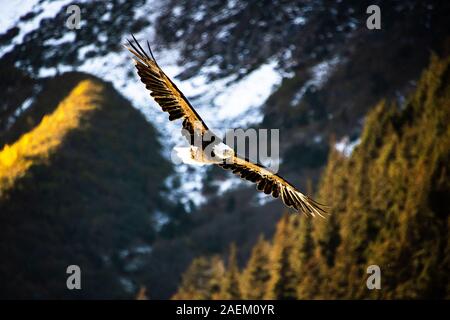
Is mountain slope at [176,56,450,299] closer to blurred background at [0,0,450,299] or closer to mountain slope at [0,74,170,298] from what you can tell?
blurred background at [0,0,450,299]

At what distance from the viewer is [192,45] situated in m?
110

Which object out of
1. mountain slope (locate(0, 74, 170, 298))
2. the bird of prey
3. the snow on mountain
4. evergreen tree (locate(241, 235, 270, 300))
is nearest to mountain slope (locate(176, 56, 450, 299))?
evergreen tree (locate(241, 235, 270, 300))

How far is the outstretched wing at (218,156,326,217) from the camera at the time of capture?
23547mm

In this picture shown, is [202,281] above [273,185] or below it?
below

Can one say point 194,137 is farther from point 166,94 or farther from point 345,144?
point 345,144

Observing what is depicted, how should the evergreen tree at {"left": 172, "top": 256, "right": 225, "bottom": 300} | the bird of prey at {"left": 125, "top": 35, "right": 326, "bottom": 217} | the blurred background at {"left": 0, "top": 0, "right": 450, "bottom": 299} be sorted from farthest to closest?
1. the evergreen tree at {"left": 172, "top": 256, "right": 225, "bottom": 300}
2. the blurred background at {"left": 0, "top": 0, "right": 450, "bottom": 299}
3. the bird of prey at {"left": 125, "top": 35, "right": 326, "bottom": 217}

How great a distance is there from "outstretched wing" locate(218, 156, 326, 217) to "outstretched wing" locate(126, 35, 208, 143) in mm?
1694

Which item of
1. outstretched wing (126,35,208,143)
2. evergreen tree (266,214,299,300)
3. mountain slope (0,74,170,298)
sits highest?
outstretched wing (126,35,208,143)

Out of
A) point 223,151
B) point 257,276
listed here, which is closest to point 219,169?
point 257,276

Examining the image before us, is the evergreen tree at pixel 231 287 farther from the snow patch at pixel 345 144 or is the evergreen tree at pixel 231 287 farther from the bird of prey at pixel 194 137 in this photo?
the snow patch at pixel 345 144

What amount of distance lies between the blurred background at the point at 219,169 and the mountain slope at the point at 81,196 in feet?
0.64

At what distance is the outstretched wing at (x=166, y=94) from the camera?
22.1 metres

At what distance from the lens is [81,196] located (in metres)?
88.6

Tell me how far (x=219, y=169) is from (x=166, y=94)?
266 feet
